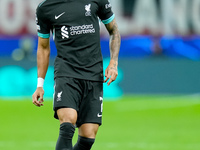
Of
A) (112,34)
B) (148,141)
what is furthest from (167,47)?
(112,34)

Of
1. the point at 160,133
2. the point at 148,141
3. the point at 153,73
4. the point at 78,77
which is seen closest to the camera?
the point at 78,77

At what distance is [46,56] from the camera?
672 cm

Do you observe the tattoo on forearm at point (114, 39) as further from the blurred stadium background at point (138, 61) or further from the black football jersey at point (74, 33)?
the blurred stadium background at point (138, 61)

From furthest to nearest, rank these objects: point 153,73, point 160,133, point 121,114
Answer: point 153,73 < point 121,114 < point 160,133

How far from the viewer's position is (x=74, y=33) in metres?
6.47

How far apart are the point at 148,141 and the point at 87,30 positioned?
4742 millimetres

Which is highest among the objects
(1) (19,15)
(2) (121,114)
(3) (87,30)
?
(3) (87,30)

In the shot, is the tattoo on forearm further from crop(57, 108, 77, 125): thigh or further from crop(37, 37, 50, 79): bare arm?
crop(57, 108, 77, 125): thigh

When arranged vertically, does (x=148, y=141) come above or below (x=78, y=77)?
below

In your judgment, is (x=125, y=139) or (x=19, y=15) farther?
(x=19, y=15)

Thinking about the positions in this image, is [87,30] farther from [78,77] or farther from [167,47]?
[167,47]

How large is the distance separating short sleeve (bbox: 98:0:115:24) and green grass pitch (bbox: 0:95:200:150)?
346 centimetres

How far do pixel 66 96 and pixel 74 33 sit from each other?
683 mm

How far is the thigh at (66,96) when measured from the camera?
6250mm
